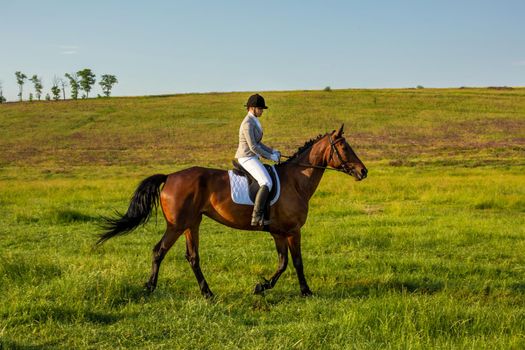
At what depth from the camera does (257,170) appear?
24.5 feet

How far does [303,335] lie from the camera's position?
535cm

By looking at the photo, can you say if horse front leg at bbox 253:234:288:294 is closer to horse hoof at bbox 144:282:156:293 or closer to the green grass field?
the green grass field

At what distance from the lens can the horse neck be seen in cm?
787

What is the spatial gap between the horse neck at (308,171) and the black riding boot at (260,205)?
2.16ft

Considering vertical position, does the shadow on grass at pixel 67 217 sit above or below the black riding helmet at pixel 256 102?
below

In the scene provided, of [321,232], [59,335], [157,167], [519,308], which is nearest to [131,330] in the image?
[59,335]

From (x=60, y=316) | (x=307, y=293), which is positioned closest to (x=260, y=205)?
(x=307, y=293)

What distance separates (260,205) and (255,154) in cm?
81

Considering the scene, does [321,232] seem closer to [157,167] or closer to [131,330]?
[131,330]

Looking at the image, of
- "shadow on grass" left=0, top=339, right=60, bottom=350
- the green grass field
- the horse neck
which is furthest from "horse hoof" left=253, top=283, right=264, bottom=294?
"shadow on grass" left=0, top=339, right=60, bottom=350

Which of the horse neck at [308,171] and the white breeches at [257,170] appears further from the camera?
the horse neck at [308,171]

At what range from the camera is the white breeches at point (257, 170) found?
7.41m

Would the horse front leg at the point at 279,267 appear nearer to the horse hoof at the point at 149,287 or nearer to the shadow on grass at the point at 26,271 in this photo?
the horse hoof at the point at 149,287

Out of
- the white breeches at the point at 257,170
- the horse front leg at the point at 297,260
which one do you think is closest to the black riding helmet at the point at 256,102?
the white breeches at the point at 257,170
